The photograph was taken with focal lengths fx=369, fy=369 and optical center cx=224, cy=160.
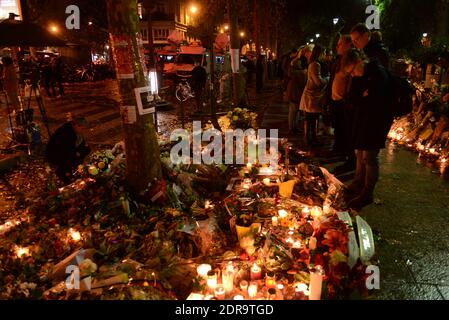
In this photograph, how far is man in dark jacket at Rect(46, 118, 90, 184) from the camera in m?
6.11

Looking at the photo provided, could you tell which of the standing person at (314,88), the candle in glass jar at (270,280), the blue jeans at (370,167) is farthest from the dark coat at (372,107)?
the standing person at (314,88)

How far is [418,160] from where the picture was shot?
7660mm

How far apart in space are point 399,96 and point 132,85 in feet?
11.9

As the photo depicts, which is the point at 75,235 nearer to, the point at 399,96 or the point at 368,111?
the point at 368,111

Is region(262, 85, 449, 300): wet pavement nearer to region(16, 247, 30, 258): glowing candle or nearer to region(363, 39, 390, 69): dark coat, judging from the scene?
region(363, 39, 390, 69): dark coat

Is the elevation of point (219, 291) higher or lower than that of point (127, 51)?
lower

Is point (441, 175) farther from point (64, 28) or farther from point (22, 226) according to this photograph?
point (64, 28)

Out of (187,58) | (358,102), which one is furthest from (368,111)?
(187,58)

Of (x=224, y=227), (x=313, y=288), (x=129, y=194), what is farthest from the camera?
(x=129, y=194)

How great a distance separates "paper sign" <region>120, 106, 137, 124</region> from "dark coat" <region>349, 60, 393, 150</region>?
3.09m

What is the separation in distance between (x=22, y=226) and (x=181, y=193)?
84.6 inches

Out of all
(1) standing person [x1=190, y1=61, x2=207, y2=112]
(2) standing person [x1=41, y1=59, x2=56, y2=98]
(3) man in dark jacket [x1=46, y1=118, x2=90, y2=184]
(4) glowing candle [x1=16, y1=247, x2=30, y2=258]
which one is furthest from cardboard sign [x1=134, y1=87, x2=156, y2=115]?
(2) standing person [x1=41, y1=59, x2=56, y2=98]

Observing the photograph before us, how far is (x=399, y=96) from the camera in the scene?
5.02 meters

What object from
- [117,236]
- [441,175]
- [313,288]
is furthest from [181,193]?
[441,175]
